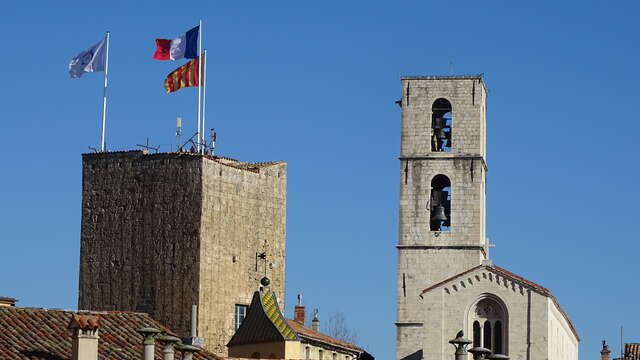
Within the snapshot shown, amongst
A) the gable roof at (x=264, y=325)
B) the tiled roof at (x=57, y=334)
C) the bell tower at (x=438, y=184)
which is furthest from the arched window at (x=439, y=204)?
the tiled roof at (x=57, y=334)

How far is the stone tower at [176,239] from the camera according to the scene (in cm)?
7212

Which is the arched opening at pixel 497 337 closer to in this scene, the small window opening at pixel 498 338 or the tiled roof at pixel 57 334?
the small window opening at pixel 498 338

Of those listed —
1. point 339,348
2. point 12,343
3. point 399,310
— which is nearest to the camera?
point 12,343

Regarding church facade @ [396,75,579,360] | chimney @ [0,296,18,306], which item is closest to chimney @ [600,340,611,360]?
church facade @ [396,75,579,360]

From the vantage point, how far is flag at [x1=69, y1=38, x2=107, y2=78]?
7338 cm

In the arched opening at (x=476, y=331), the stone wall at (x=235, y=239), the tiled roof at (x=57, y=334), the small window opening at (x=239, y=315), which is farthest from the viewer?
the small window opening at (x=239, y=315)

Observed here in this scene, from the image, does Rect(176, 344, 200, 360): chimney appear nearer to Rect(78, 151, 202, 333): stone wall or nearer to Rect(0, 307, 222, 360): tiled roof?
Rect(0, 307, 222, 360): tiled roof

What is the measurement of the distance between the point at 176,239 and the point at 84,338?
96.8ft

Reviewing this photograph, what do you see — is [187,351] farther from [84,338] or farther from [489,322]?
[489,322]

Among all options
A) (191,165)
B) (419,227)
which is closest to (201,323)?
(191,165)

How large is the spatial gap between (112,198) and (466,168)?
46.1ft

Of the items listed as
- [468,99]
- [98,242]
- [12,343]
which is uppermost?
[468,99]

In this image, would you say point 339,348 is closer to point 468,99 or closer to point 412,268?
point 412,268

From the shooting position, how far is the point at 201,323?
71.5 metres
